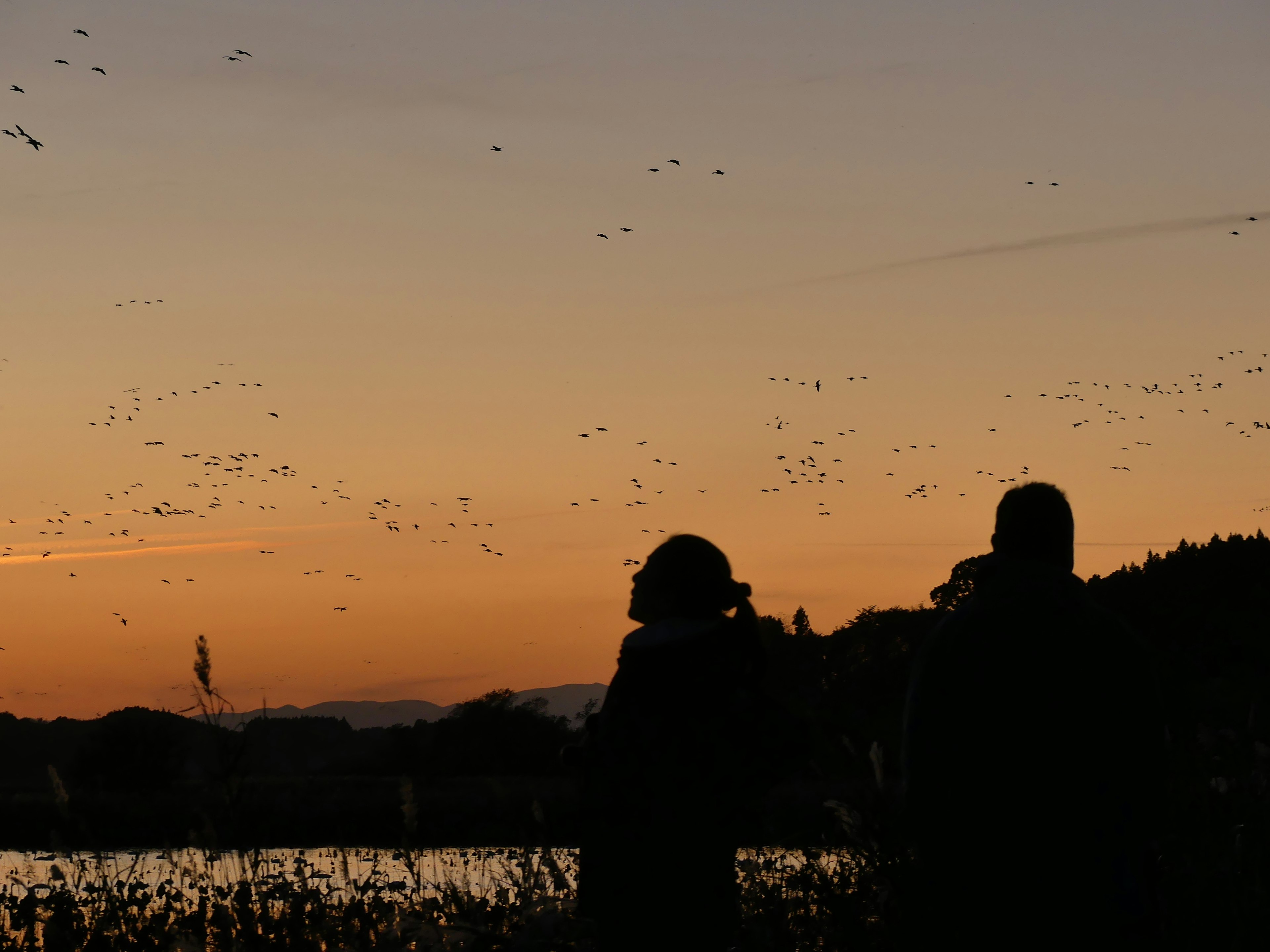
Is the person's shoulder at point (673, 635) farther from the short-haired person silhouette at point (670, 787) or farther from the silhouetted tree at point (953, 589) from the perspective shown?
the silhouetted tree at point (953, 589)

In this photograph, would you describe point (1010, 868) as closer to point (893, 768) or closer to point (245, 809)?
point (245, 809)

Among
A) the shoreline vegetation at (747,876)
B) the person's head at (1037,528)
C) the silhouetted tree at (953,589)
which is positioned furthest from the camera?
the silhouetted tree at (953,589)

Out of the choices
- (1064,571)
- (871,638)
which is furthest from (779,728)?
(871,638)

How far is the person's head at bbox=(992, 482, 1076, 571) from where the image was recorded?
4.14 m

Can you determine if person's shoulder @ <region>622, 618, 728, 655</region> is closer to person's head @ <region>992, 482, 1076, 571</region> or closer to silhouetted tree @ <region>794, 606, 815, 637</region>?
person's head @ <region>992, 482, 1076, 571</region>

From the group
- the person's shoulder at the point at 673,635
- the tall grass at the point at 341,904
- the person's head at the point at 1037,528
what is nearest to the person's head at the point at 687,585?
the person's shoulder at the point at 673,635

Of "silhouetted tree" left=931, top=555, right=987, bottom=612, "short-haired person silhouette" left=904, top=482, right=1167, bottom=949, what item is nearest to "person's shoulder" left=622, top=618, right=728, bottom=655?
"short-haired person silhouette" left=904, top=482, right=1167, bottom=949

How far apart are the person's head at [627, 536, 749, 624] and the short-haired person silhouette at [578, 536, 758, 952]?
0.19 feet

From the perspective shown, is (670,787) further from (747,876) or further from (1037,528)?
(747,876)

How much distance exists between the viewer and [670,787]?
11.5 feet

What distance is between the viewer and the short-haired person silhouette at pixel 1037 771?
3719 mm

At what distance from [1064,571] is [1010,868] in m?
0.96

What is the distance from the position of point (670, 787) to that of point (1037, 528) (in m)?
1.55

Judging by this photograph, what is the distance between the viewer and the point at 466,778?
4744 centimetres
